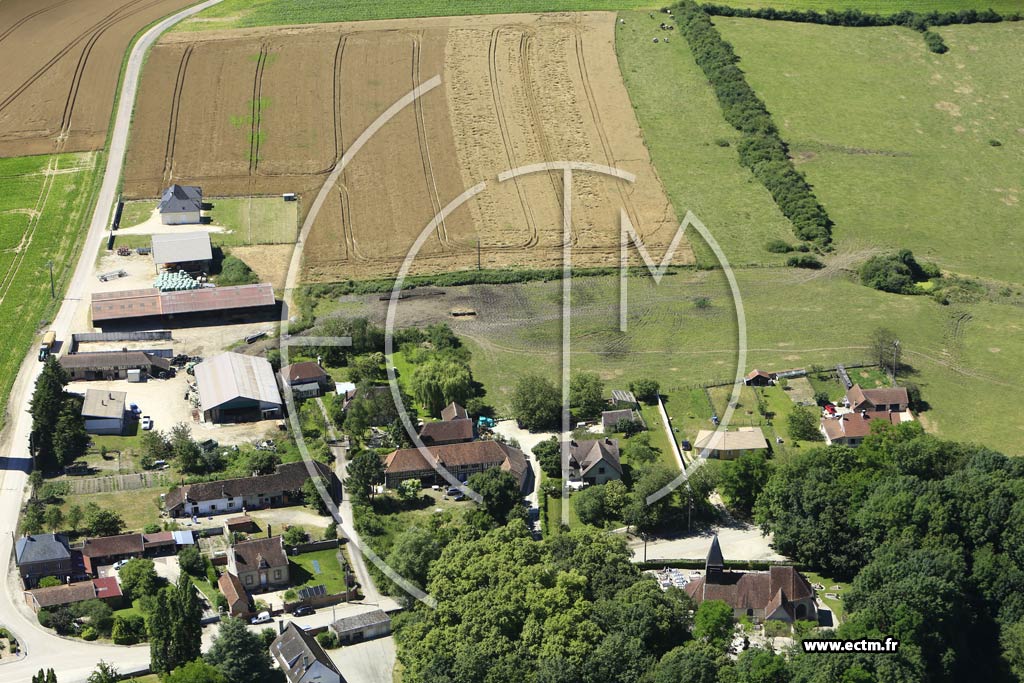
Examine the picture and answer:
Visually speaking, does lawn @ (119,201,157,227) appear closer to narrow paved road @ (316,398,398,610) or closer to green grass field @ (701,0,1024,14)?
narrow paved road @ (316,398,398,610)

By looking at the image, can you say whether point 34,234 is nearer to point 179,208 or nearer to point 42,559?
point 179,208

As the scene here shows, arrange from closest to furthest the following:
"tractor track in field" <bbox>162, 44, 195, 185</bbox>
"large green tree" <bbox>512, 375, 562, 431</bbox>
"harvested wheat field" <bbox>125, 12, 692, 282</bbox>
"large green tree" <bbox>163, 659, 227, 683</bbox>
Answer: "large green tree" <bbox>163, 659, 227, 683</bbox> < "large green tree" <bbox>512, 375, 562, 431</bbox> < "harvested wheat field" <bbox>125, 12, 692, 282</bbox> < "tractor track in field" <bbox>162, 44, 195, 185</bbox>

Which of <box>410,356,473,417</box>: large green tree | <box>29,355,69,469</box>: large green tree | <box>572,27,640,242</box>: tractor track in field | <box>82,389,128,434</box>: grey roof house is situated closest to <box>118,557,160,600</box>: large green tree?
<box>29,355,69,469</box>: large green tree

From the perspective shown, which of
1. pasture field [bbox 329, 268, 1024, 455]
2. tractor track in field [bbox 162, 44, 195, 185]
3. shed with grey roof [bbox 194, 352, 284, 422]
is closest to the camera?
shed with grey roof [bbox 194, 352, 284, 422]

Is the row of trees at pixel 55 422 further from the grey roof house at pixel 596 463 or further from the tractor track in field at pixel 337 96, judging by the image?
the tractor track in field at pixel 337 96

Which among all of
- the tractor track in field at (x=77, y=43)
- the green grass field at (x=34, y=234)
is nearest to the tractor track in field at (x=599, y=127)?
the green grass field at (x=34, y=234)

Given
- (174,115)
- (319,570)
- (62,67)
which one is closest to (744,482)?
(319,570)
